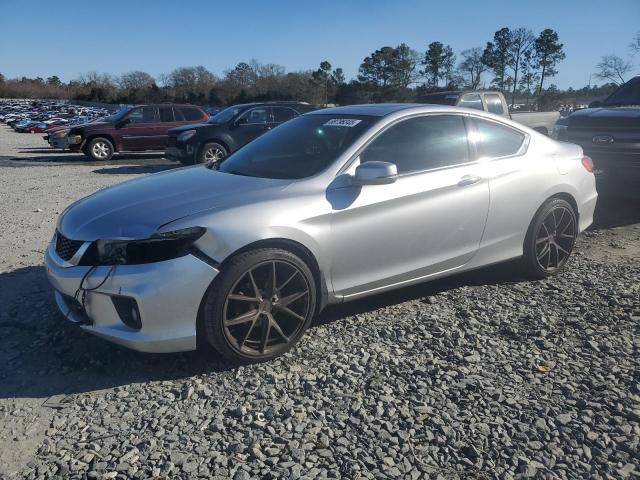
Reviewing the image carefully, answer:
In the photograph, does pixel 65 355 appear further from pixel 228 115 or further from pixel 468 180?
pixel 228 115

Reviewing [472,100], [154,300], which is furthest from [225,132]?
[154,300]

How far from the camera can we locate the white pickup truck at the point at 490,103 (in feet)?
43.3

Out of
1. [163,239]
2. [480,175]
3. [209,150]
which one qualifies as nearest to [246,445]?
[163,239]

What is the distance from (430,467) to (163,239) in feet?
6.05

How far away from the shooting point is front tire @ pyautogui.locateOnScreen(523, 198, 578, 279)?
15.4 feet

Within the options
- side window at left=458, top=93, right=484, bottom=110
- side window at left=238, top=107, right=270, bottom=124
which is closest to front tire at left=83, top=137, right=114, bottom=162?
side window at left=238, top=107, right=270, bottom=124

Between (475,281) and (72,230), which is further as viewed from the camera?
(475,281)

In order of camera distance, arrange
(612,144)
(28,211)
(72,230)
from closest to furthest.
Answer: (72,230), (612,144), (28,211)

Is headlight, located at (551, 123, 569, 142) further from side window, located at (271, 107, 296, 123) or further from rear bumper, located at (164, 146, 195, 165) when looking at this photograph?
rear bumper, located at (164, 146, 195, 165)

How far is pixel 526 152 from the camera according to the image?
470 centimetres

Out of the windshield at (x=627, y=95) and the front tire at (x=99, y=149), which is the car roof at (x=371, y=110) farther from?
the front tire at (x=99, y=149)

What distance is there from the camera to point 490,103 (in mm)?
13453

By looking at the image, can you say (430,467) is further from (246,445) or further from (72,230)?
(72,230)

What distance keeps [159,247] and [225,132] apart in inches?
403
